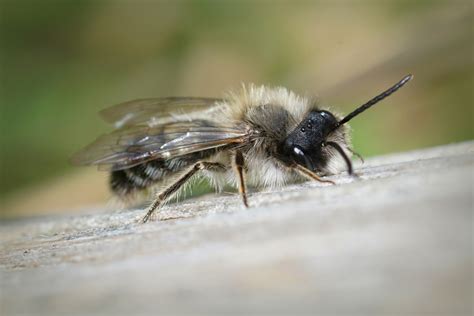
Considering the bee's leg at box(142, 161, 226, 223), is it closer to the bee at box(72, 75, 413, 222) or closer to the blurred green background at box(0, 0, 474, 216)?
the bee at box(72, 75, 413, 222)

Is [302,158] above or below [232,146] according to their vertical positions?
below

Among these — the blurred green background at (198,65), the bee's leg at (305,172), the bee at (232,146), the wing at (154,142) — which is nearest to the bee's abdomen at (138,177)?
the bee at (232,146)

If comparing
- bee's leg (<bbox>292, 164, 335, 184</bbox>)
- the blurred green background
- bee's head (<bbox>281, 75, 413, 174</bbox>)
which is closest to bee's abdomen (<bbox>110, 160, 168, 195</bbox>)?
bee's head (<bbox>281, 75, 413, 174</bbox>)

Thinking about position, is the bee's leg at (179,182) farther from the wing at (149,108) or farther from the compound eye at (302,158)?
the wing at (149,108)

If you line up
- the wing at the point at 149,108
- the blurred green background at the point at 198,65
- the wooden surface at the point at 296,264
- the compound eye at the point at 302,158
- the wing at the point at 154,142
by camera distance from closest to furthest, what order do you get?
the wooden surface at the point at 296,264
the compound eye at the point at 302,158
the wing at the point at 154,142
the wing at the point at 149,108
the blurred green background at the point at 198,65

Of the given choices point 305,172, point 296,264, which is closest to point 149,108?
point 305,172

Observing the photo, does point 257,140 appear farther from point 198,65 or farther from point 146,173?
point 198,65
